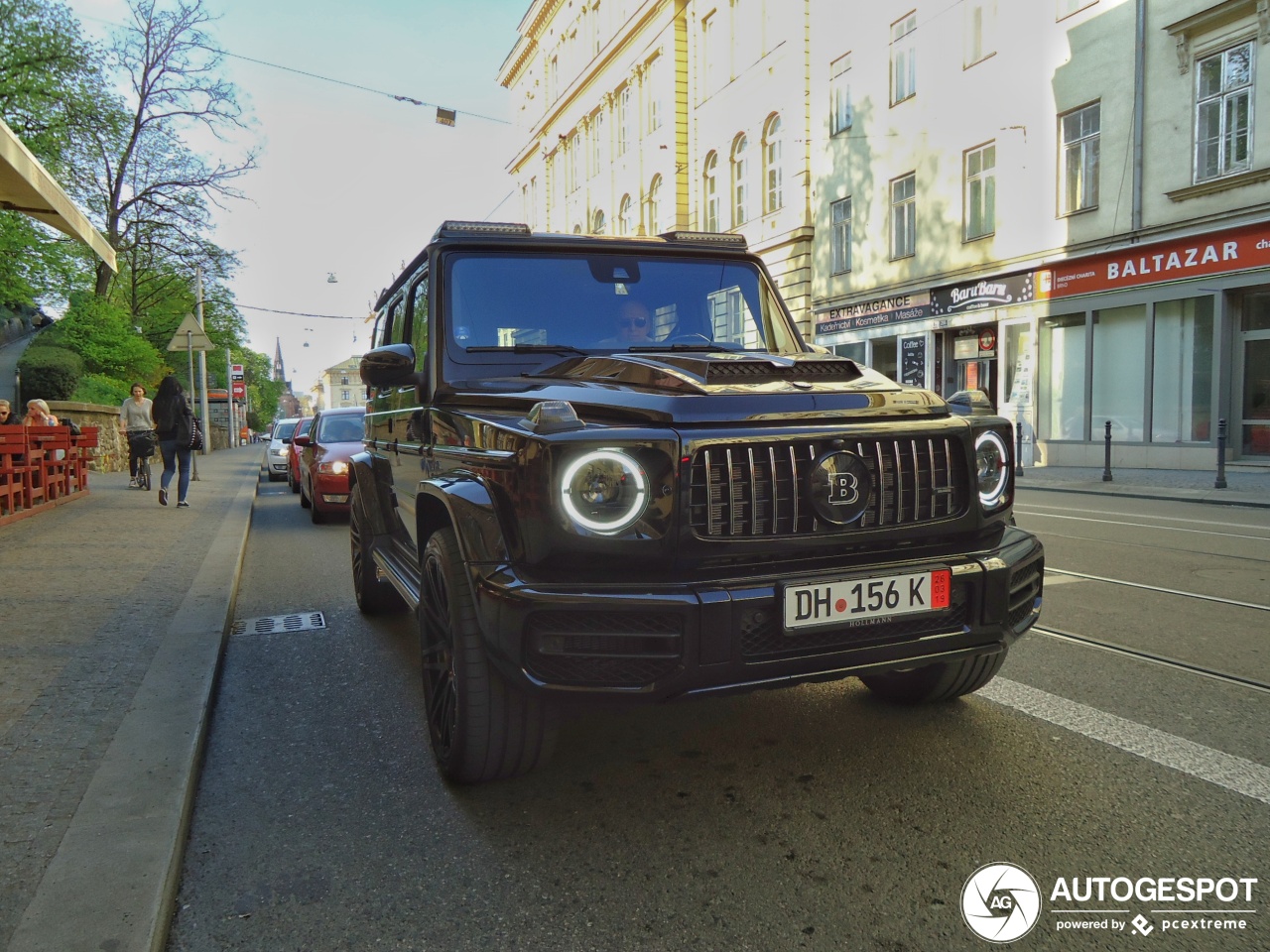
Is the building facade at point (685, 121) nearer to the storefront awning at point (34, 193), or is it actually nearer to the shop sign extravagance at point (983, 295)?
the shop sign extravagance at point (983, 295)

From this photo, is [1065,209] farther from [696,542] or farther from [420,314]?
[696,542]

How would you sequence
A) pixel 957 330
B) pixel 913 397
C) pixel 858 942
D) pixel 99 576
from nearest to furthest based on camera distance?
pixel 858 942, pixel 913 397, pixel 99 576, pixel 957 330

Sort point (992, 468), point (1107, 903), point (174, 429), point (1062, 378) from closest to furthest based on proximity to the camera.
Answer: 1. point (1107, 903)
2. point (992, 468)
3. point (174, 429)
4. point (1062, 378)

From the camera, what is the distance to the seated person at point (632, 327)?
12.6 ft

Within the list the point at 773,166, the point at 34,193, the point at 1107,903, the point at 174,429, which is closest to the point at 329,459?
the point at 174,429

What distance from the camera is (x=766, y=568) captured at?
260cm

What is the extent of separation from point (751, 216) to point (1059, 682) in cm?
2658

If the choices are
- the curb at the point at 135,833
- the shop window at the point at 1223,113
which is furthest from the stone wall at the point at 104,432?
the shop window at the point at 1223,113

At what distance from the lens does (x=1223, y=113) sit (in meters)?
15.3

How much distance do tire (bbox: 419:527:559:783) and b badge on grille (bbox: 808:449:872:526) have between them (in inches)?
38.0

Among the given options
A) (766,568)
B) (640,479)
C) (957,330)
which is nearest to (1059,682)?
(766,568)

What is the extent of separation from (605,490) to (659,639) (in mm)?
419

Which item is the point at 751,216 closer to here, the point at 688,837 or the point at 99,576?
the point at 99,576

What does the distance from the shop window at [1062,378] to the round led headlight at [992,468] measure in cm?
1724
